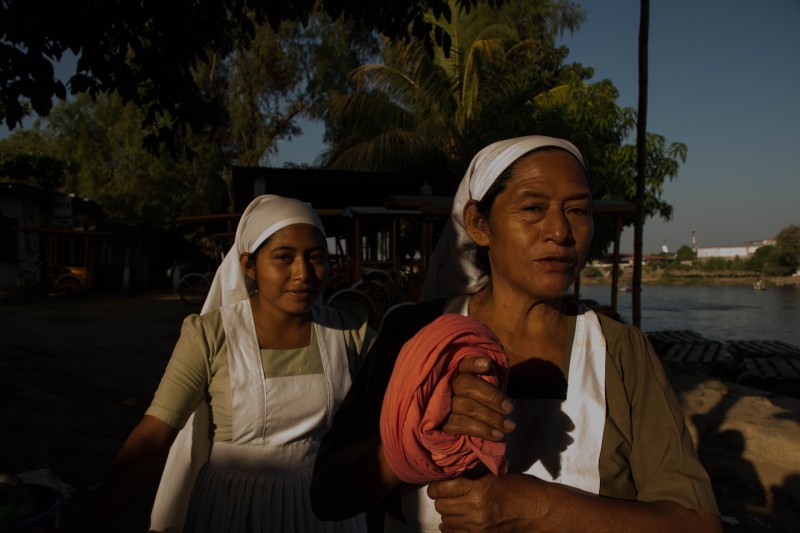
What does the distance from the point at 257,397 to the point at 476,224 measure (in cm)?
107

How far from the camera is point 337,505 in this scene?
1.22m

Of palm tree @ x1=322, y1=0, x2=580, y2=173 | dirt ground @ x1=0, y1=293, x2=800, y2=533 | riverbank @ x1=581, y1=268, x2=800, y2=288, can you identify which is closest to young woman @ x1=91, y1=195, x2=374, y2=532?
dirt ground @ x1=0, y1=293, x2=800, y2=533

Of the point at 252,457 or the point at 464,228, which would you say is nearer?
the point at 464,228

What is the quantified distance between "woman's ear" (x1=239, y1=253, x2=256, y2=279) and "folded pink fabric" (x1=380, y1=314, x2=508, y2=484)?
5.03 ft

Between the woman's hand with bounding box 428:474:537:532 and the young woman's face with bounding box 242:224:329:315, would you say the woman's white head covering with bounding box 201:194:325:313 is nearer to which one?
the young woman's face with bounding box 242:224:329:315

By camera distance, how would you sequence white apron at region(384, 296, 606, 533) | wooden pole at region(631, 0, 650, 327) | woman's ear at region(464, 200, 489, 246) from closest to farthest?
white apron at region(384, 296, 606, 533) → woman's ear at region(464, 200, 489, 246) → wooden pole at region(631, 0, 650, 327)

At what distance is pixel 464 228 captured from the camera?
1584mm

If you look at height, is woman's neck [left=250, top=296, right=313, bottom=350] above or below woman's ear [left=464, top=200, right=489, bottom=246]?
below

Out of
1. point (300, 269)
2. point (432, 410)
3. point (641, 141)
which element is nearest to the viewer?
point (432, 410)

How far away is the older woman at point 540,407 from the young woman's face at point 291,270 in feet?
2.76

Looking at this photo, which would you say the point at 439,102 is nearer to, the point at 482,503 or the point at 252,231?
the point at 252,231

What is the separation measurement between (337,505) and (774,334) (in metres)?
22.5

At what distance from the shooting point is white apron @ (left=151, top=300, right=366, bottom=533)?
1938mm

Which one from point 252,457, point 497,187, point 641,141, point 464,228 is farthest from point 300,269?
point 641,141
